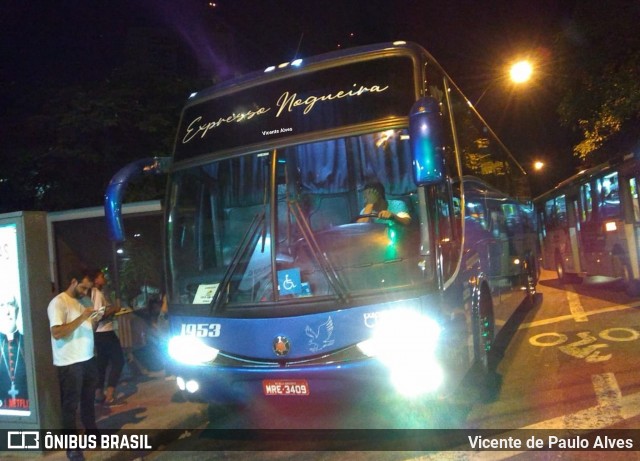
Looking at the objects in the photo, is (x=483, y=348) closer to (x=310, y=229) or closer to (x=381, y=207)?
(x=381, y=207)

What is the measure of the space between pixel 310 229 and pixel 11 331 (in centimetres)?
326

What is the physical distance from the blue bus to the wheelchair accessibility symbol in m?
A: 0.01

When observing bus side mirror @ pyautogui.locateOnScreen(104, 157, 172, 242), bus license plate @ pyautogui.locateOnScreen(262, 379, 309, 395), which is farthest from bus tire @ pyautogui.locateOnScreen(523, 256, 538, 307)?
bus side mirror @ pyautogui.locateOnScreen(104, 157, 172, 242)

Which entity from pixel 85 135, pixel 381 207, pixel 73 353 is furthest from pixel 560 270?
pixel 73 353

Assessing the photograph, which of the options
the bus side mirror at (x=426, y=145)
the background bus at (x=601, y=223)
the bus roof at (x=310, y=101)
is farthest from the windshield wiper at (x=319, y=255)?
the background bus at (x=601, y=223)

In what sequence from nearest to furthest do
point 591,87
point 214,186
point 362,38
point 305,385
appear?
point 305,385, point 214,186, point 591,87, point 362,38

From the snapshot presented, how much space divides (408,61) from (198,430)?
181 inches

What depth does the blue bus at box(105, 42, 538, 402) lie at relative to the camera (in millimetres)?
4500

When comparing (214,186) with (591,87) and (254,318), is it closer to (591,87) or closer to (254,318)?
(254,318)

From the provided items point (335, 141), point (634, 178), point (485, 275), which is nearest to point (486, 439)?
point (485, 275)

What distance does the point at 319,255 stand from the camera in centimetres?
465

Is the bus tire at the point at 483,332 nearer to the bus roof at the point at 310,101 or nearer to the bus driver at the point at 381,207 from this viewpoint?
the bus driver at the point at 381,207

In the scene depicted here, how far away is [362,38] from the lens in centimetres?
1512

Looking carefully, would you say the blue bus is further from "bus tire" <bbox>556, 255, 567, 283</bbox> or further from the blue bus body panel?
"bus tire" <bbox>556, 255, 567, 283</bbox>
